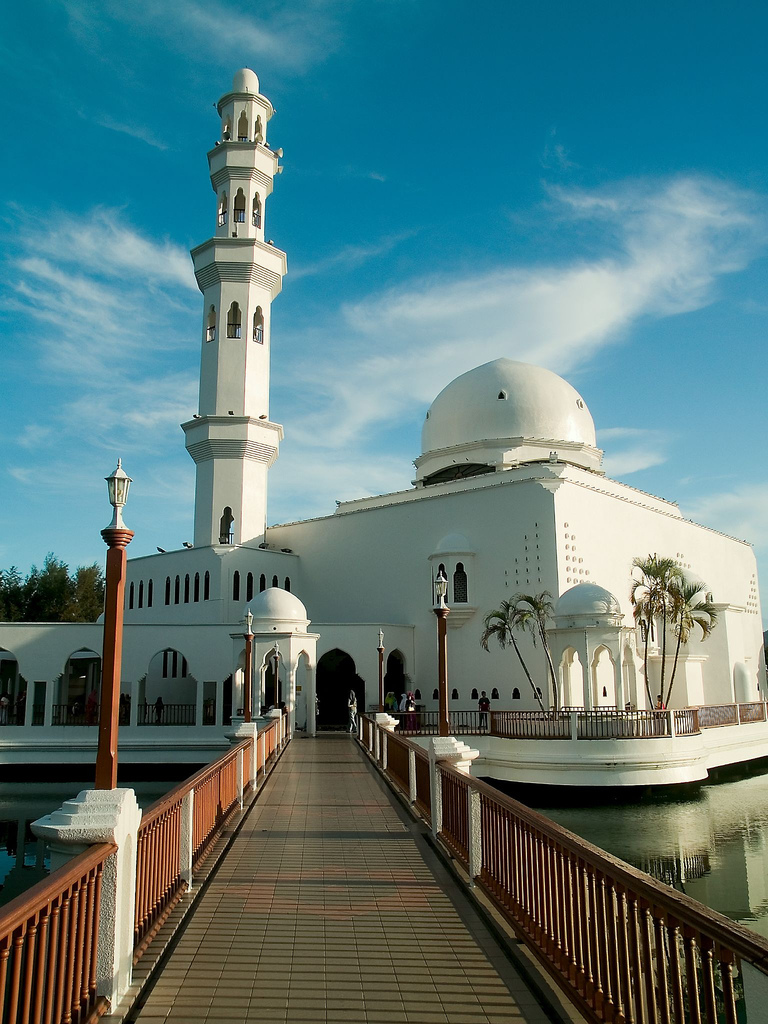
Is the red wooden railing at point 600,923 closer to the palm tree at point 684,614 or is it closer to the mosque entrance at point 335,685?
the palm tree at point 684,614

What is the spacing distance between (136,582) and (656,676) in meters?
21.6

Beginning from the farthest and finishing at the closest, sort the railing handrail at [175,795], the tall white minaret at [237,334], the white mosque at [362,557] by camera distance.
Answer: the tall white minaret at [237,334]
the white mosque at [362,557]
the railing handrail at [175,795]

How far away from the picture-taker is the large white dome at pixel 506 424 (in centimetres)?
3391

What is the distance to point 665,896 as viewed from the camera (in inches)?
134

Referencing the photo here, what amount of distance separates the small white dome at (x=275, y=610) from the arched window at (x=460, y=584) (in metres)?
5.65

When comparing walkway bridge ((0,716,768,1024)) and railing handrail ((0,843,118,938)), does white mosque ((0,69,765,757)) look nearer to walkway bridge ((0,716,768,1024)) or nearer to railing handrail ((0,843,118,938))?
walkway bridge ((0,716,768,1024))

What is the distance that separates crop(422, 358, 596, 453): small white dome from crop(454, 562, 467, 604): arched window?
7.04m

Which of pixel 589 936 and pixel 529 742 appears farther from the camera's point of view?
pixel 529 742

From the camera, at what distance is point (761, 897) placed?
1270 cm

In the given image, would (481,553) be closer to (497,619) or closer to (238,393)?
(497,619)

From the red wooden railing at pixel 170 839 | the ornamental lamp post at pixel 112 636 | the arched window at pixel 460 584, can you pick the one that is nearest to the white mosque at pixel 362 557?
the arched window at pixel 460 584

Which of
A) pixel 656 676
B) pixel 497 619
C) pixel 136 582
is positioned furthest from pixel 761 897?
pixel 136 582

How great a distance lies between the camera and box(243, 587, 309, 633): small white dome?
1021 inches

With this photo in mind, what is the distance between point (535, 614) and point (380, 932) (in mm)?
21219
